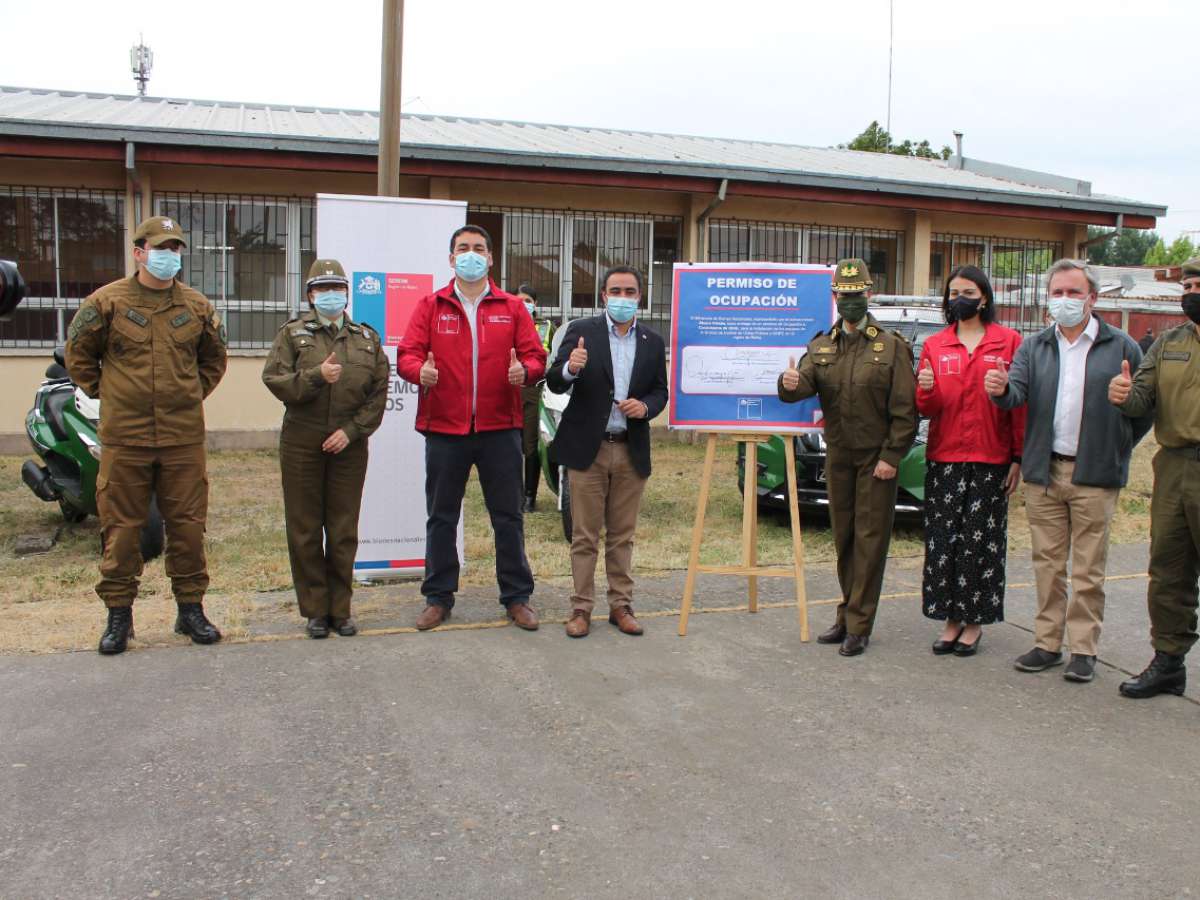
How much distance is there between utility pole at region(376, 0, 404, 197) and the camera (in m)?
7.00

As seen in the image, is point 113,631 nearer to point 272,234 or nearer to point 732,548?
point 732,548

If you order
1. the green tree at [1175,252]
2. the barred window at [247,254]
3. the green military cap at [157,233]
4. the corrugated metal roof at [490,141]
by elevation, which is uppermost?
the green tree at [1175,252]

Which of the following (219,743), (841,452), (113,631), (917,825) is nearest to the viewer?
(917,825)

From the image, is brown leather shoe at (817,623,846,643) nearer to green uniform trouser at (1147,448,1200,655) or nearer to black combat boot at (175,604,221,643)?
green uniform trouser at (1147,448,1200,655)

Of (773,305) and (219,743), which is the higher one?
(773,305)

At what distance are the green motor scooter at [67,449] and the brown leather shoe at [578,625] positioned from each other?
3137 millimetres

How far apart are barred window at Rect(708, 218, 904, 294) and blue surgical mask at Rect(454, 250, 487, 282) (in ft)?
33.4

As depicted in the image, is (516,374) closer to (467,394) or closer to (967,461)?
(467,394)

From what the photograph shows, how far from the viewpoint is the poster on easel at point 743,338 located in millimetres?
6102

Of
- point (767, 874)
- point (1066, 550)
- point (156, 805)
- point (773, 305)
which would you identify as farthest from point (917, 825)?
point (773, 305)

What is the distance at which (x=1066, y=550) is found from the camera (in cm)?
545

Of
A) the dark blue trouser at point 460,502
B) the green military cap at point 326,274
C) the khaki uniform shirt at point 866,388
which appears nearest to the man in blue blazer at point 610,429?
the dark blue trouser at point 460,502

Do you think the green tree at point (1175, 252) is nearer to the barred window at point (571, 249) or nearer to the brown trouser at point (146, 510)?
the barred window at point (571, 249)

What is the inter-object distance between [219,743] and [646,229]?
1210 cm
